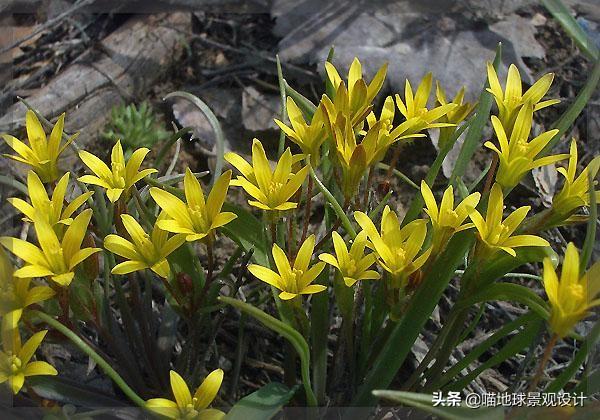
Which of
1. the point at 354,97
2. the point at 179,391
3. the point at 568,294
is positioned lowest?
the point at 179,391

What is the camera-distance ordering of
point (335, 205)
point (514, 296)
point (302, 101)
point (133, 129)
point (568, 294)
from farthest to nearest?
point (133, 129)
point (302, 101)
point (335, 205)
point (514, 296)
point (568, 294)

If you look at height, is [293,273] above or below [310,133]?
below

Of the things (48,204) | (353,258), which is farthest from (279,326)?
(48,204)

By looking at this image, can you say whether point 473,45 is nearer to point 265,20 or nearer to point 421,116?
point 265,20

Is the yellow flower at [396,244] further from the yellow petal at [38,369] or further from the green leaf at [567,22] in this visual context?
the green leaf at [567,22]

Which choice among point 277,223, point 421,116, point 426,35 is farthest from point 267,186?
point 426,35

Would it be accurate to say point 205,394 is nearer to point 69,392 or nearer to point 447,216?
point 69,392
